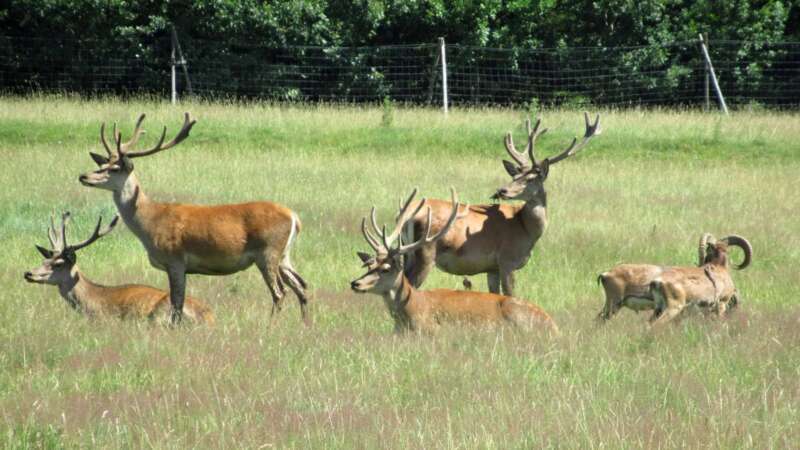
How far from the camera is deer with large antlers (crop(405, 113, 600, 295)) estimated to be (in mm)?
10445

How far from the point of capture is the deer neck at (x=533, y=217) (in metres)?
11.0

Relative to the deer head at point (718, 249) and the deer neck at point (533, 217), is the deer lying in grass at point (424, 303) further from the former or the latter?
the deer neck at point (533, 217)

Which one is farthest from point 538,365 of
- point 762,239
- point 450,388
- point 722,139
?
point 722,139

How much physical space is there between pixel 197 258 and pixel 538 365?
313cm

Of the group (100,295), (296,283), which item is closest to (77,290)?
(100,295)

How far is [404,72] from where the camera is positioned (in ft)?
94.6

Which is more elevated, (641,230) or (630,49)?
(630,49)

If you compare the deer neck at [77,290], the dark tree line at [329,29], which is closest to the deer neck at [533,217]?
the deer neck at [77,290]

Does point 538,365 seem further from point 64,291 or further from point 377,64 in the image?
point 377,64

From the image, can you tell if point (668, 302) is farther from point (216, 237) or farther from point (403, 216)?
point (216, 237)

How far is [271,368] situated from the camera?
7.69 metres

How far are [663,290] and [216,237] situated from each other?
127 inches

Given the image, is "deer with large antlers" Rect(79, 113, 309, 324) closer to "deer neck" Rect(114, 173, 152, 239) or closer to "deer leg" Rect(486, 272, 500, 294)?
"deer neck" Rect(114, 173, 152, 239)

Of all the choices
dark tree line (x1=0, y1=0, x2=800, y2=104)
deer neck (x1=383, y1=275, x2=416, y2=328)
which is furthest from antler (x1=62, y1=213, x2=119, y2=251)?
dark tree line (x1=0, y1=0, x2=800, y2=104)
